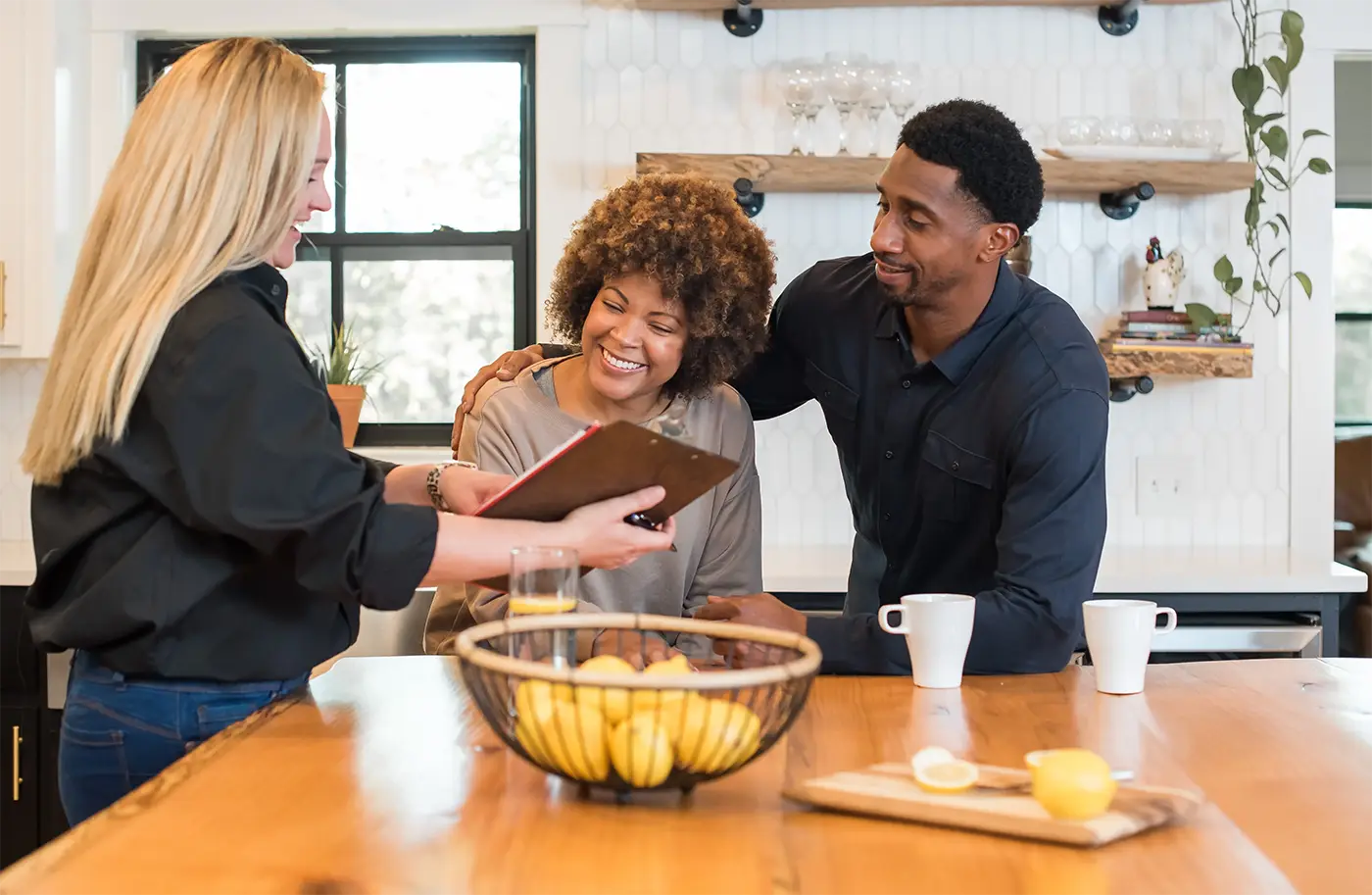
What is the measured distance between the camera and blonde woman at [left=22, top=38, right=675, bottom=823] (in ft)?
4.50

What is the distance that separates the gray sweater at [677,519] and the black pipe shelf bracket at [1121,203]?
5.93 ft

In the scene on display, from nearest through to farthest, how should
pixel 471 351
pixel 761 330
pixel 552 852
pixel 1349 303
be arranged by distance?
pixel 552 852
pixel 761 330
pixel 471 351
pixel 1349 303

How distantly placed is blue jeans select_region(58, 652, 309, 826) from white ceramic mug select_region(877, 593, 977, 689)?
763 millimetres

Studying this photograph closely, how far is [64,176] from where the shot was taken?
11.8 ft

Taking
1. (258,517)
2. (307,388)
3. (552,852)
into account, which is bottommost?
(552,852)

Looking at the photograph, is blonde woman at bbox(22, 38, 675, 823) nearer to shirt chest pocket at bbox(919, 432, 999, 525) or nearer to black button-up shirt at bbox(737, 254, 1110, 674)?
black button-up shirt at bbox(737, 254, 1110, 674)

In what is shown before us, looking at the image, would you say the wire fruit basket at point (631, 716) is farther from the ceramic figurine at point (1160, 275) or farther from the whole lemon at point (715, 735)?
the ceramic figurine at point (1160, 275)

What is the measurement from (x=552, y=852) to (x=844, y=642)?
881 mm

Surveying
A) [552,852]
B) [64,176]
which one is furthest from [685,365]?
[64,176]

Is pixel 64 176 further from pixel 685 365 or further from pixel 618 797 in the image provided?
pixel 618 797

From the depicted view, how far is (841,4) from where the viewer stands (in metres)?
3.65

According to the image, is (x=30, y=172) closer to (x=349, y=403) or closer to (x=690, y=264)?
(x=349, y=403)

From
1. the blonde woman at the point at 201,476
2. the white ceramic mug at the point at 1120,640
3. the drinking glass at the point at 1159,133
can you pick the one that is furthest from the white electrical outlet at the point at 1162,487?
the blonde woman at the point at 201,476

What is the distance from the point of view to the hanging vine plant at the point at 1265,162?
11.7 ft
